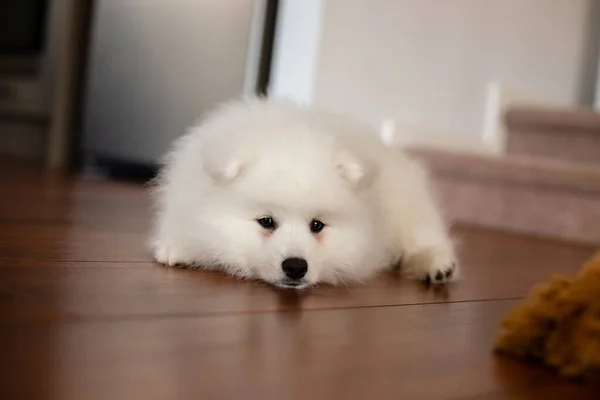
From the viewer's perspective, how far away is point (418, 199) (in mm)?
1635

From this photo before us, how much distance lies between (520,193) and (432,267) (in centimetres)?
163

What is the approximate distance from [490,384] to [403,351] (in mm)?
134

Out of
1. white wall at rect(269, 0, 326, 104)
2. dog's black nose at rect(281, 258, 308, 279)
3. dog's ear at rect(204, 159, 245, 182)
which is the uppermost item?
white wall at rect(269, 0, 326, 104)

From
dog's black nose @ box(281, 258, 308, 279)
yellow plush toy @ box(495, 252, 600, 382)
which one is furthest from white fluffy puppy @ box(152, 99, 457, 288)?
yellow plush toy @ box(495, 252, 600, 382)

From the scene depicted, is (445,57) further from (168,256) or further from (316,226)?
(168,256)

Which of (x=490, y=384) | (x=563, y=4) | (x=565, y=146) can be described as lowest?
(x=490, y=384)

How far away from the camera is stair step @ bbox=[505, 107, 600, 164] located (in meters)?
3.22

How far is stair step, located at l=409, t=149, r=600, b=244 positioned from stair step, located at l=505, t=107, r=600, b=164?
0.33 metres

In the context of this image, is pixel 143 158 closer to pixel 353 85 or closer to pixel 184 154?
pixel 353 85

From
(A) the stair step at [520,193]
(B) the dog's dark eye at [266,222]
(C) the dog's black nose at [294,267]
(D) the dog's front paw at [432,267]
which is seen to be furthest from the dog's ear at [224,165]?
(A) the stair step at [520,193]

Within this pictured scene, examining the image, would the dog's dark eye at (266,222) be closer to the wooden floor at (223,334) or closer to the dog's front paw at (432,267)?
the wooden floor at (223,334)

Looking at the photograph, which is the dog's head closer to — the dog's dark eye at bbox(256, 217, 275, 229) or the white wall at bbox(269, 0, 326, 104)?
the dog's dark eye at bbox(256, 217, 275, 229)

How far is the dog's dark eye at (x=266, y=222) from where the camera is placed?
4.27ft

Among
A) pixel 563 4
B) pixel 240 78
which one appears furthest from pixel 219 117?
pixel 563 4
